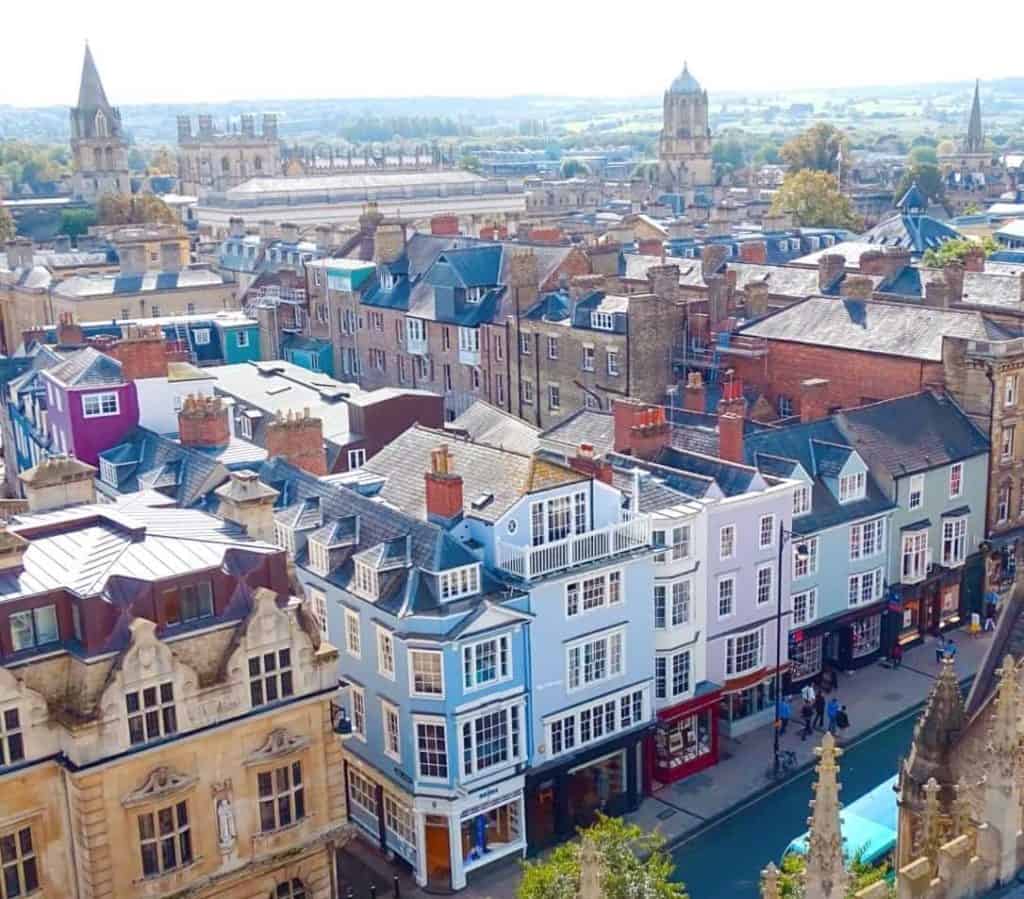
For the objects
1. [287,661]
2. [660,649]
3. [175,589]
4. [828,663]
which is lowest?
[828,663]

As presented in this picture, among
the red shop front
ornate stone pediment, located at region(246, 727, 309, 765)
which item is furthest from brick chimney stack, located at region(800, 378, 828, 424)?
ornate stone pediment, located at region(246, 727, 309, 765)

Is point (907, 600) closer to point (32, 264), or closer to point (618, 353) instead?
point (618, 353)

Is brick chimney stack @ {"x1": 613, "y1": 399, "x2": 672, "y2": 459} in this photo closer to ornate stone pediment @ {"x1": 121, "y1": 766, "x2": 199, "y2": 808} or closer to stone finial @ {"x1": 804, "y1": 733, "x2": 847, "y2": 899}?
ornate stone pediment @ {"x1": 121, "y1": 766, "x2": 199, "y2": 808}

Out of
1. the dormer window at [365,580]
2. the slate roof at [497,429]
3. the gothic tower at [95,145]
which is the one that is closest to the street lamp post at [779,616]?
the slate roof at [497,429]

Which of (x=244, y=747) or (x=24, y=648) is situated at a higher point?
(x=24, y=648)

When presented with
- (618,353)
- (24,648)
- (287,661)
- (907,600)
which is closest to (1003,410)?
(907,600)

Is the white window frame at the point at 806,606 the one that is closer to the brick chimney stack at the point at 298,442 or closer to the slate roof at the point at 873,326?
the slate roof at the point at 873,326

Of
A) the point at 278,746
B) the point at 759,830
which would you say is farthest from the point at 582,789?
the point at 278,746
